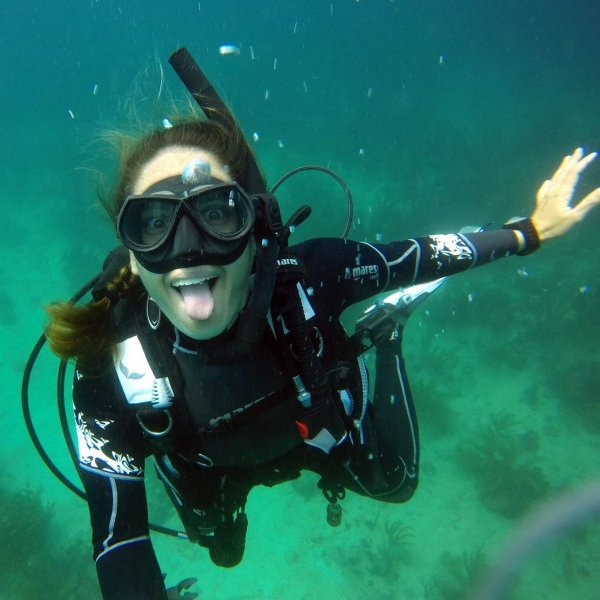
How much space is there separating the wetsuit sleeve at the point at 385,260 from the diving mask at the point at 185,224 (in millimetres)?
788

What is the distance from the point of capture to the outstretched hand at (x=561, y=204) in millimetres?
3135

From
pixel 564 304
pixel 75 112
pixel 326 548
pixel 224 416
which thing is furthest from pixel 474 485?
pixel 75 112

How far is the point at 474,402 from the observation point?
10375 mm

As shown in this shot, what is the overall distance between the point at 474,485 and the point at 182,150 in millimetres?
9197

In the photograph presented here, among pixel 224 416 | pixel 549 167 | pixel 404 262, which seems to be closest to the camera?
pixel 224 416

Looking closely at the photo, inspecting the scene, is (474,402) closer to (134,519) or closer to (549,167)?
(134,519)

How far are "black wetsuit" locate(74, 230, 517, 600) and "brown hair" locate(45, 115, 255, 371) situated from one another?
216mm

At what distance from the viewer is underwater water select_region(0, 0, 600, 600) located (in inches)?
307

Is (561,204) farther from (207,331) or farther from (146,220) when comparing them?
(146,220)

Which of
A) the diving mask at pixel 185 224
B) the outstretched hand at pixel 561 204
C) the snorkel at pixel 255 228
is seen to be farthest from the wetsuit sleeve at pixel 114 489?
the outstretched hand at pixel 561 204

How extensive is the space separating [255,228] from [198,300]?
53 cm

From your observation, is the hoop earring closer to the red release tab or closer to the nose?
the nose

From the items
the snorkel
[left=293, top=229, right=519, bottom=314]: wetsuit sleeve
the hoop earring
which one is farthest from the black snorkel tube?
the hoop earring

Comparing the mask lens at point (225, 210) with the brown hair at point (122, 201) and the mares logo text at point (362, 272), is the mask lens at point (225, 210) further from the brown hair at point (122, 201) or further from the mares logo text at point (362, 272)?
the mares logo text at point (362, 272)
